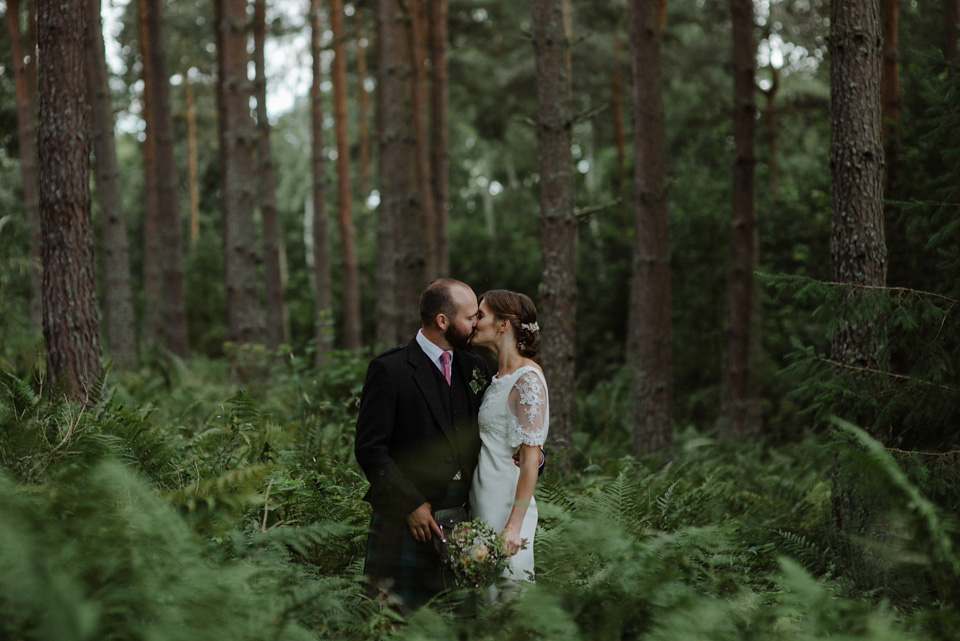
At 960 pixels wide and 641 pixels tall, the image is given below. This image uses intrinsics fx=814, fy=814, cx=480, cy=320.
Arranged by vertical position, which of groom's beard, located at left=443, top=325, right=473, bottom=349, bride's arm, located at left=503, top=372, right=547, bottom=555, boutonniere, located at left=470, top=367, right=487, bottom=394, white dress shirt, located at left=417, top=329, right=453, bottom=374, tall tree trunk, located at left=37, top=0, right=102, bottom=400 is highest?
tall tree trunk, located at left=37, top=0, right=102, bottom=400

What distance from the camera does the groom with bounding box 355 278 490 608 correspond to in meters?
4.40

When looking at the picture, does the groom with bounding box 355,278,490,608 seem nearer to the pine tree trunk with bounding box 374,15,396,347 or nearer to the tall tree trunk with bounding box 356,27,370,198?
the pine tree trunk with bounding box 374,15,396,347

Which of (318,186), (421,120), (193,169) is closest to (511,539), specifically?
(421,120)

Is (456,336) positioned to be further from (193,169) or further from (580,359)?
(193,169)

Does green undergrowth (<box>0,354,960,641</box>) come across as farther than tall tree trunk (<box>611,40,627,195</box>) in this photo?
No

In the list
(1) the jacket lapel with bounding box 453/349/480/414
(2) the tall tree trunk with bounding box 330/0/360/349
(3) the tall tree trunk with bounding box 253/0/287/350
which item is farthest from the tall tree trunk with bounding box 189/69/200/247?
(1) the jacket lapel with bounding box 453/349/480/414

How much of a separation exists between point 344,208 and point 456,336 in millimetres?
16912

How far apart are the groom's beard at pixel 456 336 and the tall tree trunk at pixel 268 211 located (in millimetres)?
14661

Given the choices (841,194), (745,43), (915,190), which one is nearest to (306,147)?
(745,43)

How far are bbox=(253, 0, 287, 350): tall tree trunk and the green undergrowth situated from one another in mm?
12182

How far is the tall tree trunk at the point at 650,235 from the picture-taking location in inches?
424

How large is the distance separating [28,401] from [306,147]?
4323cm

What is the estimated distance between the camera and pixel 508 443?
4.48m

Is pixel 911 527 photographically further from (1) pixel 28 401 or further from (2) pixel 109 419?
(1) pixel 28 401
